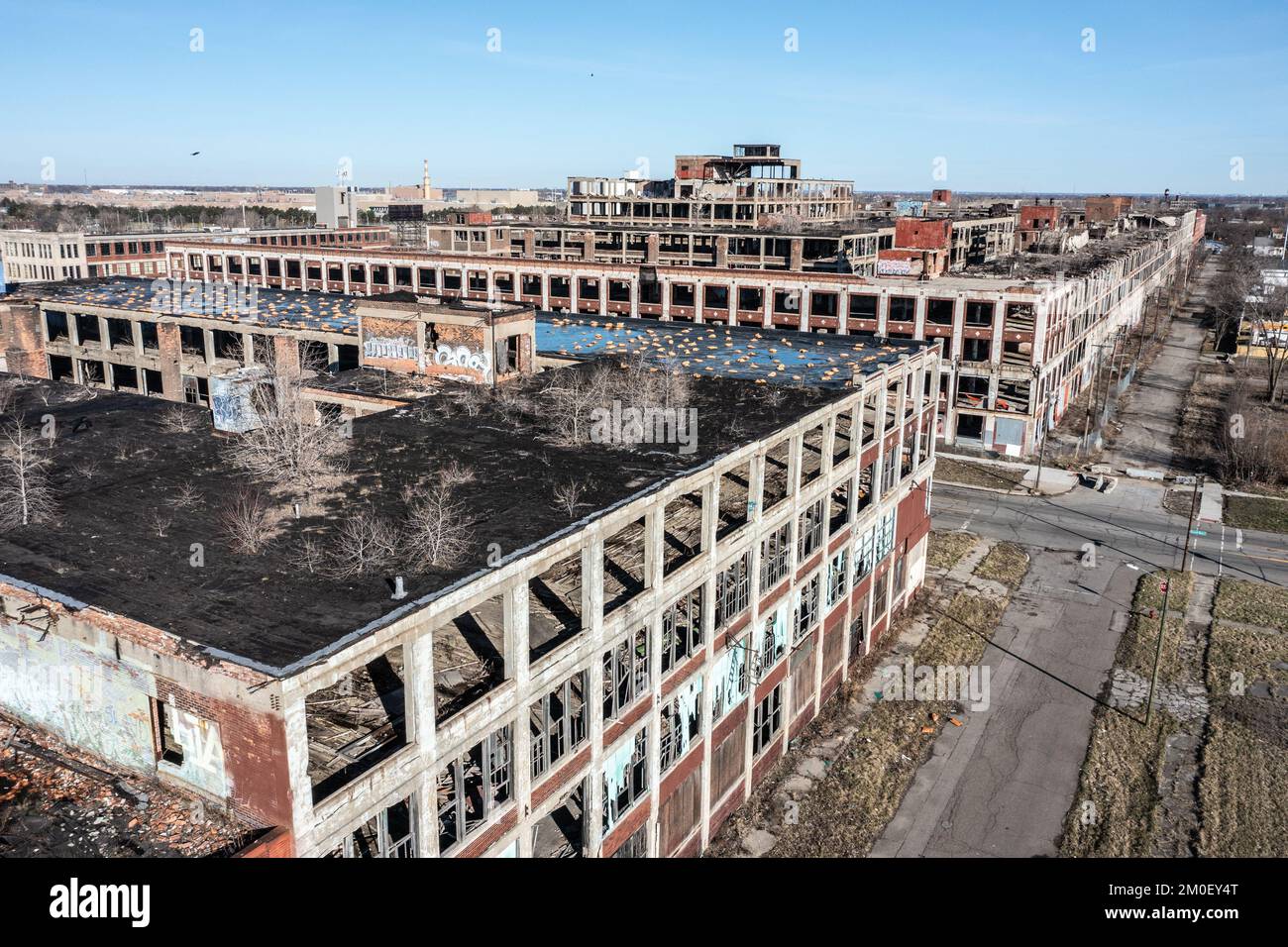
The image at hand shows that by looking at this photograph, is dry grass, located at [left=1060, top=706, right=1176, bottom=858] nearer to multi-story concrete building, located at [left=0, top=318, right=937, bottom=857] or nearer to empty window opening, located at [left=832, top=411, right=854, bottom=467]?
multi-story concrete building, located at [left=0, top=318, right=937, bottom=857]

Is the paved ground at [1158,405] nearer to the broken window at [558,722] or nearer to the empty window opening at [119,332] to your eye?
the broken window at [558,722]

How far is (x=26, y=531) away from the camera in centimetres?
2095

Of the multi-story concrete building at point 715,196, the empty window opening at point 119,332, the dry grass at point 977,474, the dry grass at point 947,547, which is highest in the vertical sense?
the multi-story concrete building at point 715,196

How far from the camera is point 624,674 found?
24.1 meters

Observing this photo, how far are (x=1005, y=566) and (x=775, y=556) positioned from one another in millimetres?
24379

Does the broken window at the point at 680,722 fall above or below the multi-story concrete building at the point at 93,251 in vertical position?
below

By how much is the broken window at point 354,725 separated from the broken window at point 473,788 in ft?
4.72

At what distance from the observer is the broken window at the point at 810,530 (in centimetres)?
3386

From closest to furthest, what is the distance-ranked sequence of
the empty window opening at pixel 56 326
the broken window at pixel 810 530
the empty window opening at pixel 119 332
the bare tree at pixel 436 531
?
the bare tree at pixel 436 531 < the broken window at pixel 810 530 < the empty window opening at pixel 119 332 < the empty window opening at pixel 56 326

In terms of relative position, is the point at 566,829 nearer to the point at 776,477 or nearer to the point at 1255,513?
the point at 776,477

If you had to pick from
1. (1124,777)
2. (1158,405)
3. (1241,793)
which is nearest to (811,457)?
(1124,777)

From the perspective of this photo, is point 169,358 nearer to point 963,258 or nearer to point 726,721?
point 726,721

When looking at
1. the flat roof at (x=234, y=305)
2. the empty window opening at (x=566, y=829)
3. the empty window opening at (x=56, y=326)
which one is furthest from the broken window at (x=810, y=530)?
the empty window opening at (x=56, y=326)
